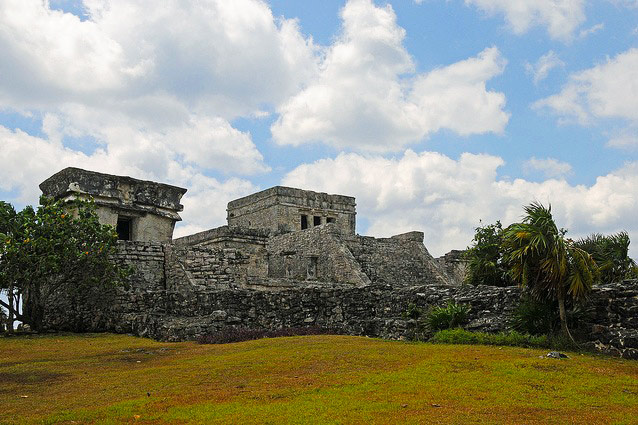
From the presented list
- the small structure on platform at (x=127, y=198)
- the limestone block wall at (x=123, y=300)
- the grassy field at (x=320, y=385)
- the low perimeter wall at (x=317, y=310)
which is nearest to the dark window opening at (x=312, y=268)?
the small structure on platform at (x=127, y=198)

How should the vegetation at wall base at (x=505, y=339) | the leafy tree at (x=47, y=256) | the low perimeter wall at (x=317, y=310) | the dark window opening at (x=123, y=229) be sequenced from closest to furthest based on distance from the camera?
the vegetation at wall base at (x=505, y=339), the low perimeter wall at (x=317, y=310), the leafy tree at (x=47, y=256), the dark window opening at (x=123, y=229)

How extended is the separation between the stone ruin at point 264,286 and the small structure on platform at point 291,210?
409 cm

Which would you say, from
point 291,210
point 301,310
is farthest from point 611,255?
point 291,210

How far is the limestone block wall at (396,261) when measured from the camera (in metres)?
25.2

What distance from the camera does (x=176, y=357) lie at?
395 inches

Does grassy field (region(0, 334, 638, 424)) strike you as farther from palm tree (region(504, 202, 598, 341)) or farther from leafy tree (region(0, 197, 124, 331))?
leafy tree (region(0, 197, 124, 331))

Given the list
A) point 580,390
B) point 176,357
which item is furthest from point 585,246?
point 176,357

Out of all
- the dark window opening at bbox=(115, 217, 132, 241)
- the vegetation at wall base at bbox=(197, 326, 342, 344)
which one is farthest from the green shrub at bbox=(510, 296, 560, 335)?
the dark window opening at bbox=(115, 217, 132, 241)

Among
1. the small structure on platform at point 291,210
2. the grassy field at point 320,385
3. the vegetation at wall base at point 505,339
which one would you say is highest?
the small structure on platform at point 291,210

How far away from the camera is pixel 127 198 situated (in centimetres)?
1856

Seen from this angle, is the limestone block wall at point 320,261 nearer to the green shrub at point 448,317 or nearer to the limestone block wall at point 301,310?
the limestone block wall at point 301,310

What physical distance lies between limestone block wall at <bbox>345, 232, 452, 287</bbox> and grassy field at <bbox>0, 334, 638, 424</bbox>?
14595mm

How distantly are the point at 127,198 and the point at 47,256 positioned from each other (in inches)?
196

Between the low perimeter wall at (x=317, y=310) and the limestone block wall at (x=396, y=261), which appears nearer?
the low perimeter wall at (x=317, y=310)
